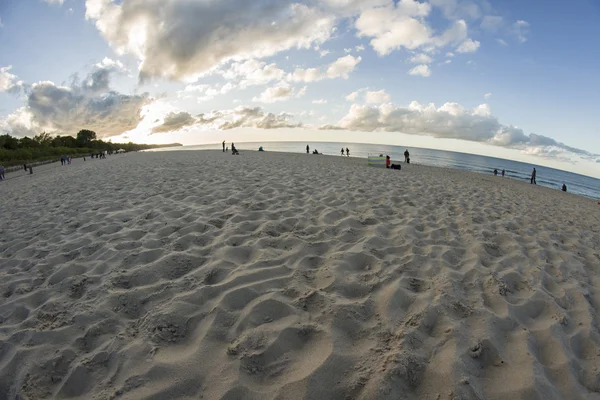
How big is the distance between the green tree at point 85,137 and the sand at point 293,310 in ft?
333

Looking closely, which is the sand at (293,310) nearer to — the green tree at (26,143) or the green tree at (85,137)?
the green tree at (26,143)

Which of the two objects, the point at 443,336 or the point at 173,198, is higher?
the point at 173,198

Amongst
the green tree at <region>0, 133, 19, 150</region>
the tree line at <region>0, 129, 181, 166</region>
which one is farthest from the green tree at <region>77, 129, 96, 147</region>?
the green tree at <region>0, 133, 19, 150</region>

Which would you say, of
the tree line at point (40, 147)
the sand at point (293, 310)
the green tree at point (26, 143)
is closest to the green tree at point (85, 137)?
the tree line at point (40, 147)

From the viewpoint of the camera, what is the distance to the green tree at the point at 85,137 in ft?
278

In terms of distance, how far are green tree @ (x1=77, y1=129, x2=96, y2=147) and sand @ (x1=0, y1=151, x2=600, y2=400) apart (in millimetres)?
101351

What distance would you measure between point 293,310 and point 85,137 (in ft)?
370

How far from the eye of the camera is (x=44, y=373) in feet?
6.64

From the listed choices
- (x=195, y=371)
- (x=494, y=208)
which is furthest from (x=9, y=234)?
(x=494, y=208)

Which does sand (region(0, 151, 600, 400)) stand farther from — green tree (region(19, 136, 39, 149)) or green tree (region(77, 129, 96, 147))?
green tree (region(77, 129, 96, 147))

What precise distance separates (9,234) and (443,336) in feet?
22.9

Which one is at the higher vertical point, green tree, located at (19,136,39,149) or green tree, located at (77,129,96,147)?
green tree, located at (77,129,96,147)

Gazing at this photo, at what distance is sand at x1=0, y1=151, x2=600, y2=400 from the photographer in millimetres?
1946

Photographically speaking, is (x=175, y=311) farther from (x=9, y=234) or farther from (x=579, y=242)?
(x=579, y=242)
